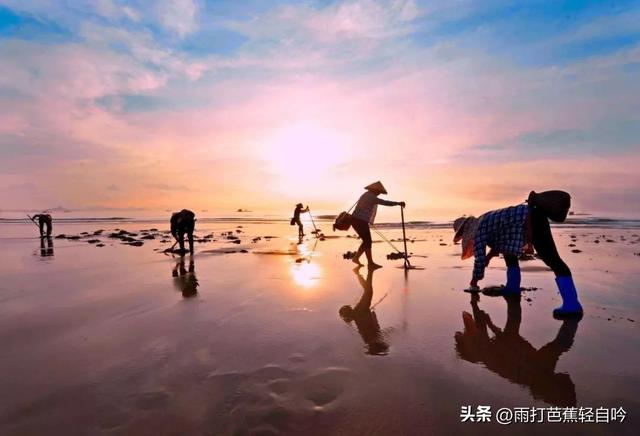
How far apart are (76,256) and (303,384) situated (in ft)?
45.0

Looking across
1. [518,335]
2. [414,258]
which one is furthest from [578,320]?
[414,258]

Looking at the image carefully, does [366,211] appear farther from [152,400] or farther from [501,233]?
[152,400]

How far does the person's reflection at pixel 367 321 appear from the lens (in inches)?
165

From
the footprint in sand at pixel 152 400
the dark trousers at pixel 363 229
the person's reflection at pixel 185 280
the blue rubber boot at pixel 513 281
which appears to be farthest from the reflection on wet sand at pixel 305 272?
the footprint in sand at pixel 152 400

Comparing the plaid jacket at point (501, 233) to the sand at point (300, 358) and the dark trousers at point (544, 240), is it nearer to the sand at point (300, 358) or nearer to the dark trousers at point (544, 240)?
Answer: the dark trousers at point (544, 240)

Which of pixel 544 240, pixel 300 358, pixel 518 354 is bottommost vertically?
pixel 518 354

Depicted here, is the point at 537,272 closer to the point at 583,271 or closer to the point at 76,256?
the point at 583,271

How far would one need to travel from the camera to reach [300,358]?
382cm

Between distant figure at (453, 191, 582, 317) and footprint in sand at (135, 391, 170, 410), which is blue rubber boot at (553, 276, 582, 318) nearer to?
distant figure at (453, 191, 582, 317)

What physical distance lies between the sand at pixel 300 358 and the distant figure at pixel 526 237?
0.43 meters

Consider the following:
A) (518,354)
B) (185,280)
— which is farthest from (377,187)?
(518,354)

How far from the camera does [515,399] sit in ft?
9.84

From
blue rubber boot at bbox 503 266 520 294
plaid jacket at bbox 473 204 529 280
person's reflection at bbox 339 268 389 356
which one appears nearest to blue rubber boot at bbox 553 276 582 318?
plaid jacket at bbox 473 204 529 280

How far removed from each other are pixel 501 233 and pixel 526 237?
455mm
